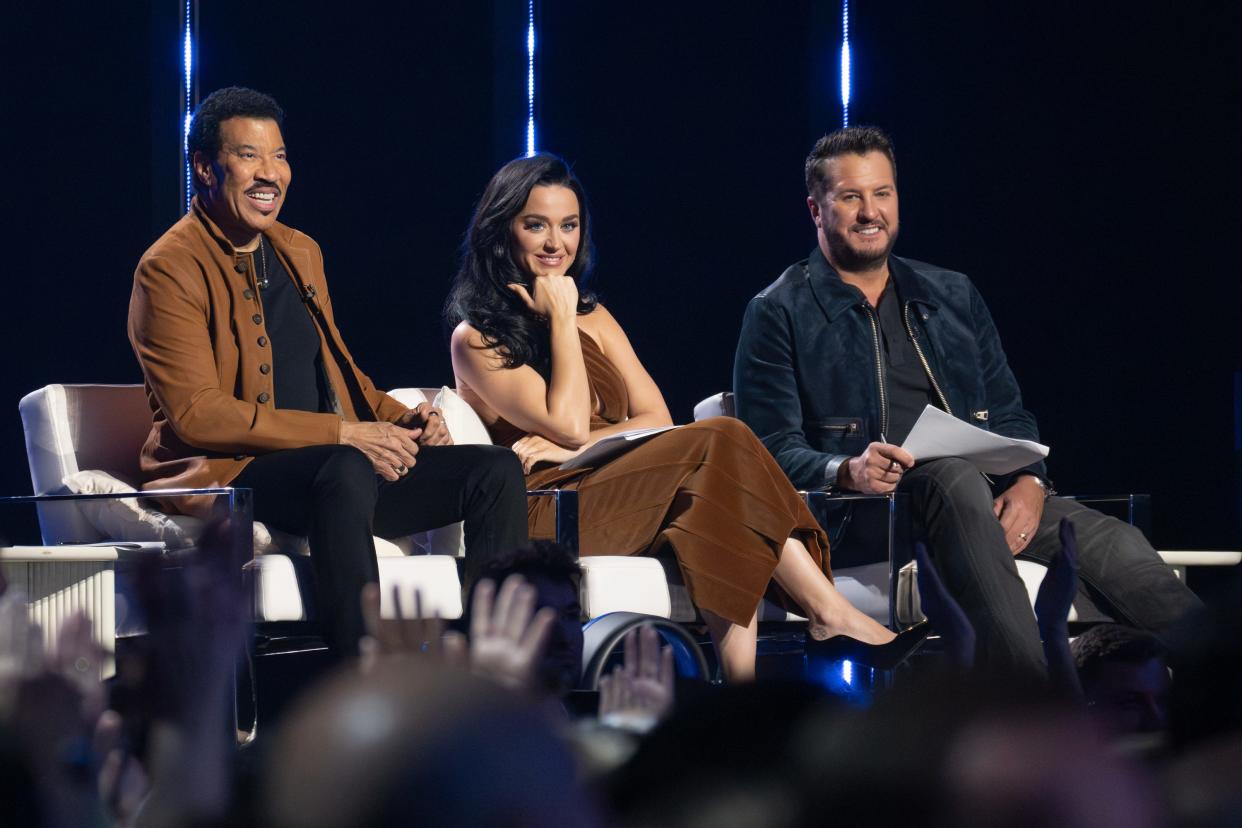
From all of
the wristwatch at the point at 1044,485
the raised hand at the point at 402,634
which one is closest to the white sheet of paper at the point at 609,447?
the wristwatch at the point at 1044,485

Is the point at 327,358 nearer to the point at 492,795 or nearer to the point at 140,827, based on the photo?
the point at 140,827

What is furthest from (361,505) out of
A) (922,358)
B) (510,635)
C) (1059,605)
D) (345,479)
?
(510,635)

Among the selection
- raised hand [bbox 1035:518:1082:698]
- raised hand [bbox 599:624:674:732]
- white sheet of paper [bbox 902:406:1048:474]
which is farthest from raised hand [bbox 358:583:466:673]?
white sheet of paper [bbox 902:406:1048:474]

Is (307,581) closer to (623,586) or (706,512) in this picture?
(623,586)

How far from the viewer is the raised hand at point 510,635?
0.83 meters

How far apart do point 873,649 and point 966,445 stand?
1.34ft

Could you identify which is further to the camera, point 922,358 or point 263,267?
point 922,358

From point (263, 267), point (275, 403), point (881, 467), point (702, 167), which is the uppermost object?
point (702, 167)

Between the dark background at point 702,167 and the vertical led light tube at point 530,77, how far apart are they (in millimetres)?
28

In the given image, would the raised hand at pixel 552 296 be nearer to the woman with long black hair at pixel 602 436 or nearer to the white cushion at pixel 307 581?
the woman with long black hair at pixel 602 436

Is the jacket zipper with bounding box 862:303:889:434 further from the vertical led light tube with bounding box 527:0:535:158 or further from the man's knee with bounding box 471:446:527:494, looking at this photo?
the vertical led light tube with bounding box 527:0:535:158

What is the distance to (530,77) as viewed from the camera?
4848 millimetres

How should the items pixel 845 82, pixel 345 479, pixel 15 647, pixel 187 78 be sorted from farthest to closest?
pixel 845 82 → pixel 187 78 → pixel 345 479 → pixel 15 647

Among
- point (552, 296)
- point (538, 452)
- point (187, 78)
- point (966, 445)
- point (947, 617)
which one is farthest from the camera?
point (187, 78)
